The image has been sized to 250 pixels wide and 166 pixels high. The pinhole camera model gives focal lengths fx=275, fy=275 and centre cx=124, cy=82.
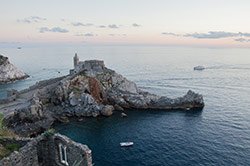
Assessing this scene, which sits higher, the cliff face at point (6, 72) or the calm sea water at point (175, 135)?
the cliff face at point (6, 72)

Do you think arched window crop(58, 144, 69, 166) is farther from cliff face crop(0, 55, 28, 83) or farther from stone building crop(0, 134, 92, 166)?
Answer: cliff face crop(0, 55, 28, 83)

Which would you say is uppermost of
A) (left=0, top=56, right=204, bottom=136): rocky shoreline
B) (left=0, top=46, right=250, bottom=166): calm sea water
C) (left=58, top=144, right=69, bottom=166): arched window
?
(left=58, top=144, right=69, bottom=166): arched window

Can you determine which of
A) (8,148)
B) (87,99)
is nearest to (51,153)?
(8,148)

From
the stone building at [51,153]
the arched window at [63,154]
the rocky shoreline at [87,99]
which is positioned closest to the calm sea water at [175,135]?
the rocky shoreline at [87,99]

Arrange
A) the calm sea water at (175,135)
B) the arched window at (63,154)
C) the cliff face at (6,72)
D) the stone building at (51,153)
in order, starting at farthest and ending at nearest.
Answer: the cliff face at (6,72), the calm sea water at (175,135), the arched window at (63,154), the stone building at (51,153)

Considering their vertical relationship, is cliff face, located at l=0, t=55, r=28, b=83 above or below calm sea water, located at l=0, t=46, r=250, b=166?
above

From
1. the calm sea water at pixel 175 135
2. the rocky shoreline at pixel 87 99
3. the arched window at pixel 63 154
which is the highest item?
the arched window at pixel 63 154

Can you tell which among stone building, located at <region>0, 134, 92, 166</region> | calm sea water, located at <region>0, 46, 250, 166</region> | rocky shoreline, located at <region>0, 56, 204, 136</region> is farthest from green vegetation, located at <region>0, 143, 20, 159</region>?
rocky shoreline, located at <region>0, 56, 204, 136</region>

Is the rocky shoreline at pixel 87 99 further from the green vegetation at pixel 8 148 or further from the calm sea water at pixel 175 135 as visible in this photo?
the green vegetation at pixel 8 148

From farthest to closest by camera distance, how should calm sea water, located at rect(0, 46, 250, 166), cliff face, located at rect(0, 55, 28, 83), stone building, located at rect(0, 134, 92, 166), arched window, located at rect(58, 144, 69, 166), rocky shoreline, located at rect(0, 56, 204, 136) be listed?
cliff face, located at rect(0, 55, 28, 83)
rocky shoreline, located at rect(0, 56, 204, 136)
calm sea water, located at rect(0, 46, 250, 166)
arched window, located at rect(58, 144, 69, 166)
stone building, located at rect(0, 134, 92, 166)
